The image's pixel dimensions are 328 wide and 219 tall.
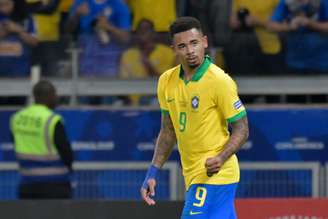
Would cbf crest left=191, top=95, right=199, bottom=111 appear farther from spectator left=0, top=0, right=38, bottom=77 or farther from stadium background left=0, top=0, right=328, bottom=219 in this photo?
spectator left=0, top=0, right=38, bottom=77

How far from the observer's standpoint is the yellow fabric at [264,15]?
447 inches

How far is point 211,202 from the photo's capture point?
21.5ft

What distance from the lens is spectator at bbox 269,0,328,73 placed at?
11.3 meters

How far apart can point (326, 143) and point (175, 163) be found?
1607 millimetres

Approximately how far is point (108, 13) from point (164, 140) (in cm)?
483

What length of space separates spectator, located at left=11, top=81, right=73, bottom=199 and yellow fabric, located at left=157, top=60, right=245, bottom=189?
292 cm

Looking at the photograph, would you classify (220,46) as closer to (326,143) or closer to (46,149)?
(326,143)

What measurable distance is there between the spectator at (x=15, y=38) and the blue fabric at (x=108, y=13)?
0.55m

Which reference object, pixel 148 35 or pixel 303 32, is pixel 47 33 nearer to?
pixel 148 35

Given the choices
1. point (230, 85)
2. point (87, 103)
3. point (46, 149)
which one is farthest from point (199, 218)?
point (87, 103)

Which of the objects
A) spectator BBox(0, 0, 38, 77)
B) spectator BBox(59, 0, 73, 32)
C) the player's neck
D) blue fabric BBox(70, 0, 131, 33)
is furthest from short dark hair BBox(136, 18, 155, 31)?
the player's neck

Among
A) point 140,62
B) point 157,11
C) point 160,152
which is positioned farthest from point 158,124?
point 160,152

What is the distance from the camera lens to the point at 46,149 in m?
9.52

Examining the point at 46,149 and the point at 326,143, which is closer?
the point at 46,149
